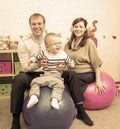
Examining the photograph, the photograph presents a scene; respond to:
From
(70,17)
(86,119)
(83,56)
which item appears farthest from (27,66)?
(70,17)

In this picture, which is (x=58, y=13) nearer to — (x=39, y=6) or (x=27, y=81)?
(x=39, y=6)

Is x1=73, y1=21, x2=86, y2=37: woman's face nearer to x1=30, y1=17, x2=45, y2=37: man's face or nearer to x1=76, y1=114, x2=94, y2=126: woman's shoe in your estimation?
x1=30, y1=17, x2=45, y2=37: man's face

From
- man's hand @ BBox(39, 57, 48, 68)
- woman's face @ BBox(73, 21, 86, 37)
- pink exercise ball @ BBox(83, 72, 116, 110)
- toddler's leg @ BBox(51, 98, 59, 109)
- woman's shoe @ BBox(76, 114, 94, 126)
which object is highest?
woman's face @ BBox(73, 21, 86, 37)

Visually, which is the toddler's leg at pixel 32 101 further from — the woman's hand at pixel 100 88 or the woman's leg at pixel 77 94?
the woman's hand at pixel 100 88

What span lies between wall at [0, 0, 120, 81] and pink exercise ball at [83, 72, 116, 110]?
990 mm

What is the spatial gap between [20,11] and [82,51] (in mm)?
1102

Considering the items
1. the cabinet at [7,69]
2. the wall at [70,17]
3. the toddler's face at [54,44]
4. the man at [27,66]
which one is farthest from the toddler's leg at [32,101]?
the wall at [70,17]

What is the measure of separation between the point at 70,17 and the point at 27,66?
4.39 feet

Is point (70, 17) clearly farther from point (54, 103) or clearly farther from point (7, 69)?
point (54, 103)

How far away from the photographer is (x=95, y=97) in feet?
8.28

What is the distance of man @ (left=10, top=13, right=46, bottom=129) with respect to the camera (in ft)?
7.06

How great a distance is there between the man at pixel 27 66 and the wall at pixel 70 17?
3.00ft

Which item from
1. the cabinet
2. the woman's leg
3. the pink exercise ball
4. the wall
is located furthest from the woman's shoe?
the wall

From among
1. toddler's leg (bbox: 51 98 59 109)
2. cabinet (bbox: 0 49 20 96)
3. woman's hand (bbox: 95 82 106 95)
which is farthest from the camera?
cabinet (bbox: 0 49 20 96)
